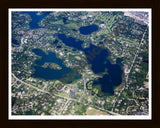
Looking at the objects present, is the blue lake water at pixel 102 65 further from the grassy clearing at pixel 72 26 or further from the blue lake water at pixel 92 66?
the grassy clearing at pixel 72 26

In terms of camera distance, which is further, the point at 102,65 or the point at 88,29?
the point at 88,29

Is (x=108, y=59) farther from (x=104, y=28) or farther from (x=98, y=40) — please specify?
(x=104, y=28)

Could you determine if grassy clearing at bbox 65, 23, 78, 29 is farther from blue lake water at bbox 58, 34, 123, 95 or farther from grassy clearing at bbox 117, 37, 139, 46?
grassy clearing at bbox 117, 37, 139, 46

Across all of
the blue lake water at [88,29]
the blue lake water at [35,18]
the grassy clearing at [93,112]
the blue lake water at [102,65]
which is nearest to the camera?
the grassy clearing at [93,112]

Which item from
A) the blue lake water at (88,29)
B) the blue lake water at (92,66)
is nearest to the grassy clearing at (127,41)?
the blue lake water at (92,66)

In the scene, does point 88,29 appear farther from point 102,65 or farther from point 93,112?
point 93,112

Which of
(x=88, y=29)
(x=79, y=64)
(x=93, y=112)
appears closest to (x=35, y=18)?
(x=88, y=29)

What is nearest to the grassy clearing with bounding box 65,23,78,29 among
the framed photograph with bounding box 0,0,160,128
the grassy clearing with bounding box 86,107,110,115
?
the framed photograph with bounding box 0,0,160,128
